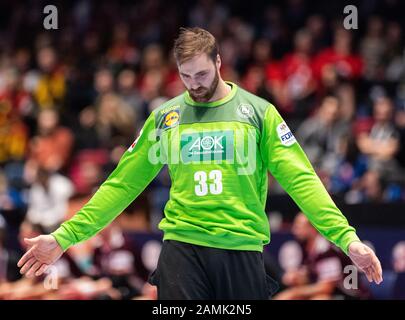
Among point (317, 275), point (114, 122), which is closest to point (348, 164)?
point (317, 275)

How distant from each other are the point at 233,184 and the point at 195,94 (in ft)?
1.80

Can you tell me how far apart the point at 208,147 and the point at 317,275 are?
387cm

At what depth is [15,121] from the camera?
13.2 metres

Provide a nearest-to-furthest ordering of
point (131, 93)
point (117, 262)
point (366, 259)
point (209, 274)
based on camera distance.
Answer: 1. point (366, 259)
2. point (209, 274)
3. point (117, 262)
4. point (131, 93)

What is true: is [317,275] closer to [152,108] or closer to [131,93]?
[152,108]

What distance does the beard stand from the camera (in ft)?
15.3

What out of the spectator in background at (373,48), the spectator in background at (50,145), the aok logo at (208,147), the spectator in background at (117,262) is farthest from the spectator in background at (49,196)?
the aok logo at (208,147)

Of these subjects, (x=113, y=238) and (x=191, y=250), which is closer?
(x=191, y=250)

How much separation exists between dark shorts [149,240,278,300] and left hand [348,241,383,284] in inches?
20.6

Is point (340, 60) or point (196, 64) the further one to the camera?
point (340, 60)

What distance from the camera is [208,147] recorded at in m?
4.62

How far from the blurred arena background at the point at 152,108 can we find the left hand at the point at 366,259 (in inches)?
129
